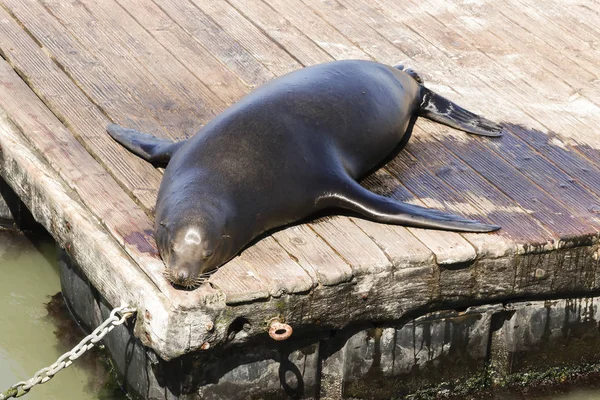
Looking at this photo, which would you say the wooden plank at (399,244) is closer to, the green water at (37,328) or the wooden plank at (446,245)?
the wooden plank at (446,245)

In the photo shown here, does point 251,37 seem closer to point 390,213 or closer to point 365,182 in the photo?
point 365,182

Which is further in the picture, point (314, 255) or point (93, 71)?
point (93, 71)

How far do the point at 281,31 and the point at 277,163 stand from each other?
7.16 ft

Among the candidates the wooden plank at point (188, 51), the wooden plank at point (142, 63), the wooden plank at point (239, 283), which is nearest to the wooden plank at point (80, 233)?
the wooden plank at point (239, 283)

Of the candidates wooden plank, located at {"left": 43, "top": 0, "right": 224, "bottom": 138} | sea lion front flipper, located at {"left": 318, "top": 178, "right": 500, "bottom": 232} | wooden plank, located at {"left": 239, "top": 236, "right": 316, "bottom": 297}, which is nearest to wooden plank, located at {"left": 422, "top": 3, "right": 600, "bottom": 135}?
sea lion front flipper, located at {"left": 318, "top": 178, "right": 500, "bottom": 232}

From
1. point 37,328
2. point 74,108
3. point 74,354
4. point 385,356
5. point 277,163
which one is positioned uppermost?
point 277,163

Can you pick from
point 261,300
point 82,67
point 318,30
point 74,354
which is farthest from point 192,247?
point 318,30

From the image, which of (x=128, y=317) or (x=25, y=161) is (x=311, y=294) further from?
(x=25, y=161)

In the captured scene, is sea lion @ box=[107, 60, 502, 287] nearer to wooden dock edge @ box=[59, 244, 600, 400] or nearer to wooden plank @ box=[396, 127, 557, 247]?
wooden plank @ box=[396, 127, 557, 247]

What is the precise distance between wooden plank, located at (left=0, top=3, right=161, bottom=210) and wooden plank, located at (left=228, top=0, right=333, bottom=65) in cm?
132

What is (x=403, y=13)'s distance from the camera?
6.62 meters

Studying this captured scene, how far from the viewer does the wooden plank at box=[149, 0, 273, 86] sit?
5.59 meters

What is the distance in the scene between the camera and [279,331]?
12.6ft

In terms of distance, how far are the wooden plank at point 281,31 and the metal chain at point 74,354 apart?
237 centimetres
